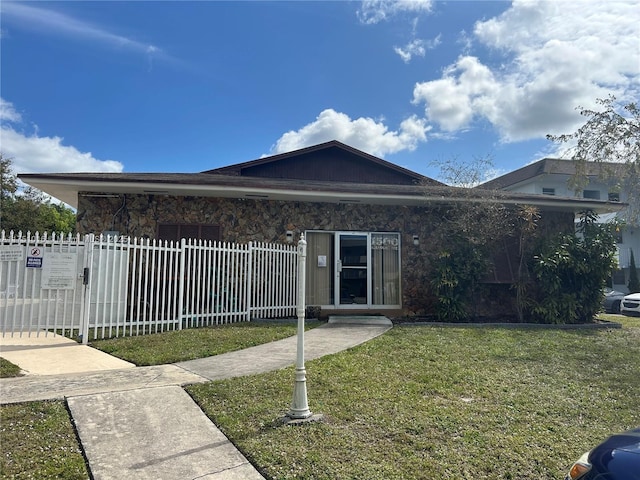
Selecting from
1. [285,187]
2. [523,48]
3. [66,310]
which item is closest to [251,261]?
[285,187]

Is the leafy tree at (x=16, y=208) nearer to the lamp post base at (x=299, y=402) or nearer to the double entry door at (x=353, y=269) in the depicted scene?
the double entry door at (x=353, y=269)

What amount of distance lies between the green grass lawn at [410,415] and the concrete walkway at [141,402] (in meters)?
0.17

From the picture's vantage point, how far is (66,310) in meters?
7.41

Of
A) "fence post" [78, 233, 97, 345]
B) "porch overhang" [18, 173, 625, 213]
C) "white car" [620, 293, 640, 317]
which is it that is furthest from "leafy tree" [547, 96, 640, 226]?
"fence post" [78, 233, 97, 345]

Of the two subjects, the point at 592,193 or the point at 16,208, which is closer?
the point at 592,193

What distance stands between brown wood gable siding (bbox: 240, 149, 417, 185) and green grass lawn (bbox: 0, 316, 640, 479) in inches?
348

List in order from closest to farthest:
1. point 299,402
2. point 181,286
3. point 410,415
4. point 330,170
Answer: point 299,402 → point 410,415 → point 181,286 → point 330,170

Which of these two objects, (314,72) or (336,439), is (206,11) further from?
(336,439)

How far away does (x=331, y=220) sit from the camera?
11906mm

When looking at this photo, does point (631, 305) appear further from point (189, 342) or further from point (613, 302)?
point (189, 342)

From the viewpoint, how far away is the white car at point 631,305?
51.6 feet

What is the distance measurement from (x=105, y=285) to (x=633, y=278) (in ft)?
85.4

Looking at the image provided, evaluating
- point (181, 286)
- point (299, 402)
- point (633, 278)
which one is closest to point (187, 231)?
point (181, 286)

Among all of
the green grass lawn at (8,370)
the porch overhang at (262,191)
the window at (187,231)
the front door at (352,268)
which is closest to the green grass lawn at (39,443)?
the green grass lawn at (8,370)
